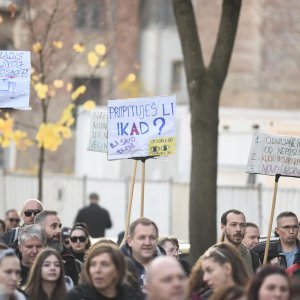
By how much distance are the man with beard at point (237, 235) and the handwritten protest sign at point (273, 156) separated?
1.18 metres

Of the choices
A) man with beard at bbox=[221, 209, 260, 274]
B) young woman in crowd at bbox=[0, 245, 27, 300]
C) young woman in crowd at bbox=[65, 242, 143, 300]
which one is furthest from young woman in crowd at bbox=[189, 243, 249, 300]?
man with beard at bbox=[221, 209, 260, 274]

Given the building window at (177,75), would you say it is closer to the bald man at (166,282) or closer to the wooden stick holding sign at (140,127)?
the wooden stick holding sign at (140,127)

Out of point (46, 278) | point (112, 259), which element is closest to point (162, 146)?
point (46, 278)

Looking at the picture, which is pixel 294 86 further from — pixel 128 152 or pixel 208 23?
pixel 128 152

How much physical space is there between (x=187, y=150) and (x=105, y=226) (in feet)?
17.4

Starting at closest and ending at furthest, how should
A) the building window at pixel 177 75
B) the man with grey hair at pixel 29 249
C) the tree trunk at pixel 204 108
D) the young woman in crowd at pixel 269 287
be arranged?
the young woman in crowd at pixel 269 287, the man with grey hair at pixel 29 249, the tree trunk at pixel 204 108, the building window at pixel 177 75

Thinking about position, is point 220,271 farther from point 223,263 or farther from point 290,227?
point 290,227

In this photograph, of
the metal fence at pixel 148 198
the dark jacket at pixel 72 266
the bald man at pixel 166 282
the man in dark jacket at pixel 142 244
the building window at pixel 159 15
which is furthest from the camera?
the building window at pixel 159 15

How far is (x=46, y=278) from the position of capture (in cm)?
1097

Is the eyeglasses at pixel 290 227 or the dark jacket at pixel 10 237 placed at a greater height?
the eyeglasses at pixel 290 227

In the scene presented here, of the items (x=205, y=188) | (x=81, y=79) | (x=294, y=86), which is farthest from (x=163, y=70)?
(x=205, y=188)

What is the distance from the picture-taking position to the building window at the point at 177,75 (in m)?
54.6

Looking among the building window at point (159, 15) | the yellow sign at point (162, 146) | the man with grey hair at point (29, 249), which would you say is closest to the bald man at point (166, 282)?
the man with grey hair at point (29, 249)

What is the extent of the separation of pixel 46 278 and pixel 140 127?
3.92 m
